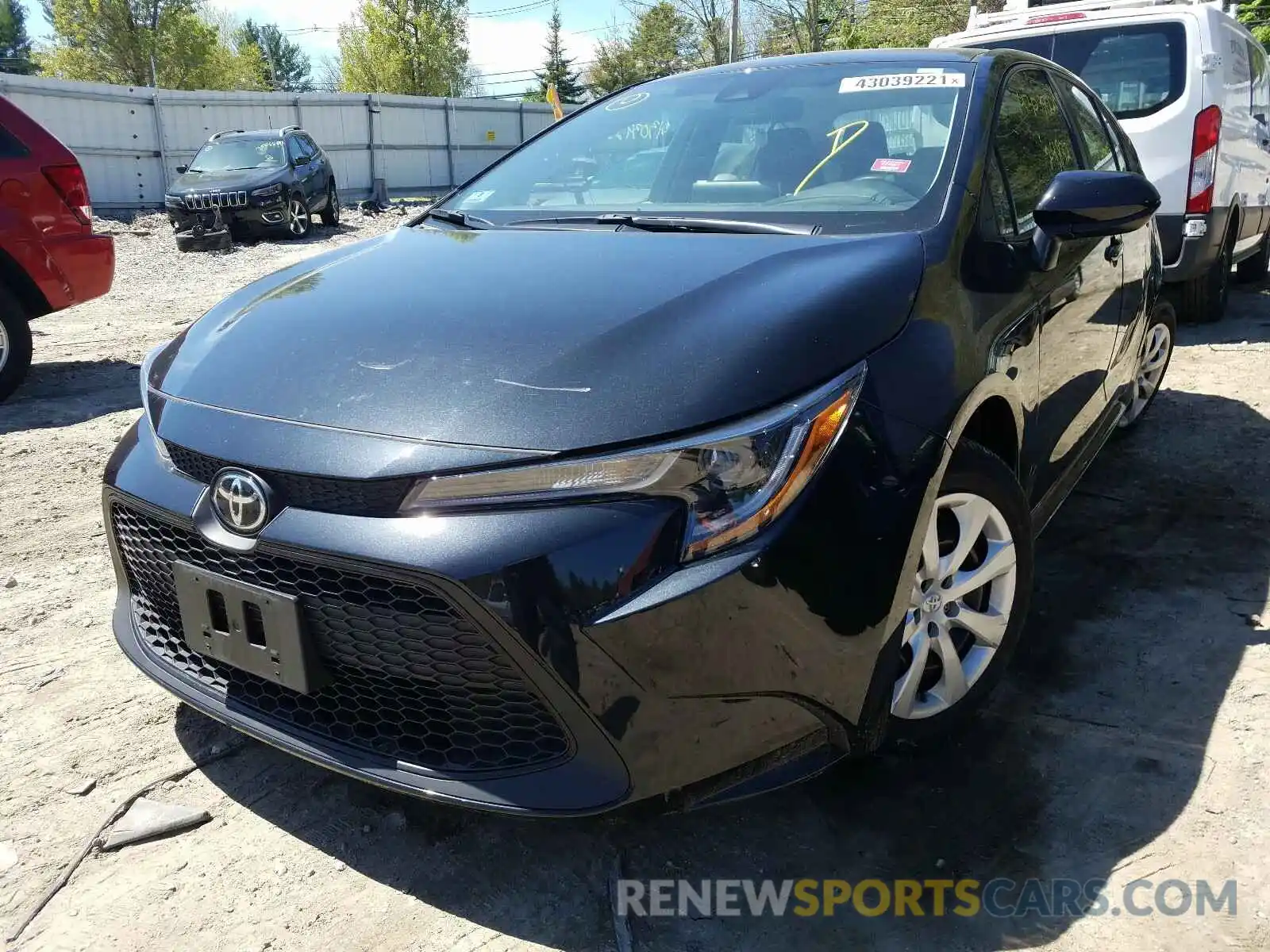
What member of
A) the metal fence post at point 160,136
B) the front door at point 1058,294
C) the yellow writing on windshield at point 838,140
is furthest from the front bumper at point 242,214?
the yellow writing on windshield at point 838,140

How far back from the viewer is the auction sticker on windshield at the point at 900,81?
2.74 meters

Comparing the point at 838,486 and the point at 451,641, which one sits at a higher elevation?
the point at 838,486

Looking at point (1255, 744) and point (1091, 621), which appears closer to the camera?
point (1255, 744)

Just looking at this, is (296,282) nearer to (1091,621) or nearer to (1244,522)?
(1091,621)

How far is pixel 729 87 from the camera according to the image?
3.16m

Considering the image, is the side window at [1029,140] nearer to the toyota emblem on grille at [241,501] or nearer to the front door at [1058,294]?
the front door at [1058,294]

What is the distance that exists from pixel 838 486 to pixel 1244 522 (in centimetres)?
274

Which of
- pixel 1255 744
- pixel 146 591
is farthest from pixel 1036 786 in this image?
pixel 146 591

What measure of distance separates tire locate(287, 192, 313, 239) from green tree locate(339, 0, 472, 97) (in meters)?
25.2

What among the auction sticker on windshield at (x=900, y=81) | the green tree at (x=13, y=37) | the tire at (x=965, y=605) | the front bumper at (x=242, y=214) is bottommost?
the tire at (x=965, y=605)

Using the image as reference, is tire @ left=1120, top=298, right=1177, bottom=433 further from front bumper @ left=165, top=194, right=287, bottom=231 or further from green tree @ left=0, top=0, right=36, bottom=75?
green tree @ left=0, top=0, right=36, bottom=75

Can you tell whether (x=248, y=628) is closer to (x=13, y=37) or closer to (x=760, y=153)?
(x=760, y=153)

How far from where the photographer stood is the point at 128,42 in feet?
116

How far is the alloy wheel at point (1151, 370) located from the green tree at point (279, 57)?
73.6 meters
